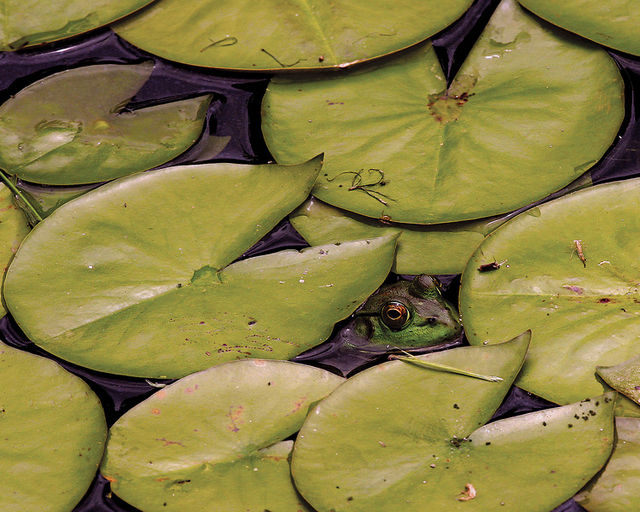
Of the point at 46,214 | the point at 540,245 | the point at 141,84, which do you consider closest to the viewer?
the point at 540,245

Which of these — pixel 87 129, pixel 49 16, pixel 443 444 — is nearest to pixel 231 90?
pixel 87 129

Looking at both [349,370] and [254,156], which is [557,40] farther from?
[349,370]

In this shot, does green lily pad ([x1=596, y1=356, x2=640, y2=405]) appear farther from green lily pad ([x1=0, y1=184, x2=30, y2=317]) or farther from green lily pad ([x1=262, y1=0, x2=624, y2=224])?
green lily pad ([x1=0, y1=184, x2=30, y2=317])

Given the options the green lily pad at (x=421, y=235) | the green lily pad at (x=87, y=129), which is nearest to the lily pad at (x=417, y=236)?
the green lily pad at (x=421, y=235)

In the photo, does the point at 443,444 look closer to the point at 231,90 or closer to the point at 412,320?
the point at 412,320

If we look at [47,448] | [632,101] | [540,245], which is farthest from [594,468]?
[47,448]

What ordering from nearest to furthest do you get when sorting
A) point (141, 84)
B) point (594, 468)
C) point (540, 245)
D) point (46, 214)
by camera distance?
1. point (594, 468)
2. point (540, 245)
3. point (46, 214)
4. point (141, 84)

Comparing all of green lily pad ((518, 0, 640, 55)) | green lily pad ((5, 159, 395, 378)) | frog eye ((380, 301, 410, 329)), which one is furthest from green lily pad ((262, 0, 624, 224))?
frog eye ((380, 301, 410, 329))
